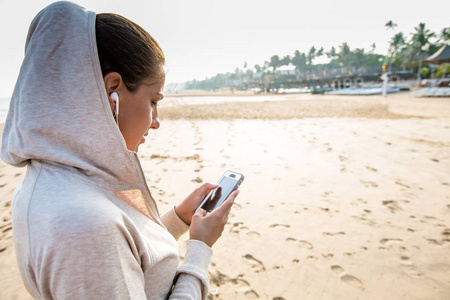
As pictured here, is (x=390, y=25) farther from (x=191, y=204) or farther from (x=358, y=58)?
(x=191, y=204)

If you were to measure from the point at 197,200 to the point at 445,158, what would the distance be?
6117mm

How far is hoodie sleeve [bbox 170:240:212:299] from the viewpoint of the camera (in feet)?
3.15

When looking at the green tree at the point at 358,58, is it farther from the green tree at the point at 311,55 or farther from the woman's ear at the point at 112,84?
the woman's ear at the point at 112,84

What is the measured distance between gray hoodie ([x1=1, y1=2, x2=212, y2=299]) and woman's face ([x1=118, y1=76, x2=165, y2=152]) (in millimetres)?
135

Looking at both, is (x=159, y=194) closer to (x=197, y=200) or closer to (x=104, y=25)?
(x=197, y=200)

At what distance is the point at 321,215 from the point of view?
323 centimetres

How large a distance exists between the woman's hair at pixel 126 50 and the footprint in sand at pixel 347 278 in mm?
2329

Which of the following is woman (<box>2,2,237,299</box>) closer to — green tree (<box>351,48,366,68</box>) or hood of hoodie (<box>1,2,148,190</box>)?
hood of hoodie (<box>1,2,148,190</box>)

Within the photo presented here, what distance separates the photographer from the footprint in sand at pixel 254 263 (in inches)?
91.9

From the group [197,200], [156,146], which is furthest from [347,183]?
[156,146]

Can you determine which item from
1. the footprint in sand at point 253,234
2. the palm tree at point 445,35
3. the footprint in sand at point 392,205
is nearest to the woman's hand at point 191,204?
the footprint in sand at point 253,234

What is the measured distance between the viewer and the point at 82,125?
0.76m

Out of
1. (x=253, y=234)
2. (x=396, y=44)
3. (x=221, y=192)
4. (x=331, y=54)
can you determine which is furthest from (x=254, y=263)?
(x=331, y=54)

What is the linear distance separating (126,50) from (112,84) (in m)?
0.13
